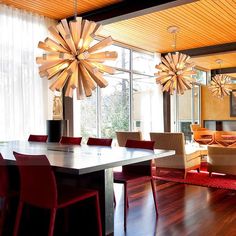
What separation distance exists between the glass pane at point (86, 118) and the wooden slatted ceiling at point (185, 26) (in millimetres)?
1695

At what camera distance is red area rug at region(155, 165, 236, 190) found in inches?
212

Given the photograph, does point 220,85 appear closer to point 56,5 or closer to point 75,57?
point 56,5

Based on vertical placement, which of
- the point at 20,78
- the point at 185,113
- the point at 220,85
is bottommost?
the point at 185,113

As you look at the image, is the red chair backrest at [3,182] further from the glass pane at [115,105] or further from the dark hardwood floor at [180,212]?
the glass pane at [115,105]

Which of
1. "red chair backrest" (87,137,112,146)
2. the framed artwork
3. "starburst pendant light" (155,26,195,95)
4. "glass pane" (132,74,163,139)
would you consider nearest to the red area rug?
"starburst pendant light" (155,26,195,95)

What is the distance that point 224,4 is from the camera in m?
5.13

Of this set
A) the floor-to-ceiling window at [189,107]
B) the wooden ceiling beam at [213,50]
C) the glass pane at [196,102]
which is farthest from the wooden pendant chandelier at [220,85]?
the glass pane at [196,102]

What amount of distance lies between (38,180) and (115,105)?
558cm

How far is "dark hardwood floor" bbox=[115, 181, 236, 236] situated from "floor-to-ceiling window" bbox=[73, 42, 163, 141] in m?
2.31

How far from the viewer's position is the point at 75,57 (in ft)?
11.1

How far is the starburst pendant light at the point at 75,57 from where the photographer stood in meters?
3.31

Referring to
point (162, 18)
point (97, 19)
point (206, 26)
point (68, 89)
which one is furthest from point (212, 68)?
point (68, 89)

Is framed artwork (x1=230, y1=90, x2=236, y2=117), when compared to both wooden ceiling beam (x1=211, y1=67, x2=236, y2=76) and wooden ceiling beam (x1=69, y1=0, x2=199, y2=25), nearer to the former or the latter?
wooden ceiling beam (x1=211, y1=67, x2=236, y2=76)

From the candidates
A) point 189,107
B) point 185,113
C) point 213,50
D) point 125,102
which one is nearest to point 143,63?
point 125,102
